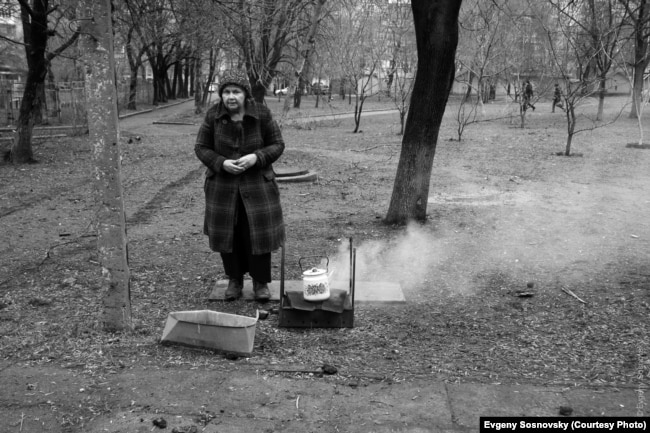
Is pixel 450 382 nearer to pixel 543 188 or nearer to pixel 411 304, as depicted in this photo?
pixel 411 304

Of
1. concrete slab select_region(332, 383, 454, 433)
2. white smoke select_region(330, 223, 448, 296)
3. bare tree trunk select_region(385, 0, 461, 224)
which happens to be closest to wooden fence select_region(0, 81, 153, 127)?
bare tree trunk select_region(385, 0, 461, 224)

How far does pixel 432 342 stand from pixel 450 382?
2.26 feet

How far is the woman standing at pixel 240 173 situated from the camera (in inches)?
187

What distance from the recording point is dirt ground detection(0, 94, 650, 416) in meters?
4.13

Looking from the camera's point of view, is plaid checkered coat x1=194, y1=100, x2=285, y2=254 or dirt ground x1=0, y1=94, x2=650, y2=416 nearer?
dirt ground x1=0, y1=94, x2=650, y2=416

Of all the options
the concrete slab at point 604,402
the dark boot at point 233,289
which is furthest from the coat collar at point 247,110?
the concrete slab at point 604,402

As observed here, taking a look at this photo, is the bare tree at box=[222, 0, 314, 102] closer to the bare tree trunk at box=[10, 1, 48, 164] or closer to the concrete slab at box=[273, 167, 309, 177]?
Result: the bare tree trunk at box=[10, 1, 48, 164]

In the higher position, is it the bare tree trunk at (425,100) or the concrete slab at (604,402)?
the bare tree trunk at (425,100)

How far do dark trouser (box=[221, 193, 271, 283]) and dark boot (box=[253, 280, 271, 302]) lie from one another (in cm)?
5

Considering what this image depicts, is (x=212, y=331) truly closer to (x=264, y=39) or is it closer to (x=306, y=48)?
(x=306, y=48)

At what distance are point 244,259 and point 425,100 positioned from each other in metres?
3.27

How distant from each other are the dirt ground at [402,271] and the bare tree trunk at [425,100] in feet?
1.16

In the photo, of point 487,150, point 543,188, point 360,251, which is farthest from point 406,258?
point 487,150
